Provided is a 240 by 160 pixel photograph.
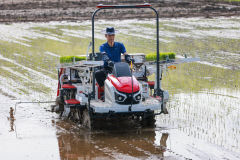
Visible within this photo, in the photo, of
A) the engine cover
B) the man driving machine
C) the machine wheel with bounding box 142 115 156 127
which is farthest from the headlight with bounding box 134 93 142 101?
the man driving machine

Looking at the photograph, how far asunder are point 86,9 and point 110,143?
26936 millimetres

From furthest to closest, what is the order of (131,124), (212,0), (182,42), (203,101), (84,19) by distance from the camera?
(212,0)
(84,19)
(182,42)
(203,101)
(131,124)

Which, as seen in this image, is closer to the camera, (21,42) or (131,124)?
(131,124)

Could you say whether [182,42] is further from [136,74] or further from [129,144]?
[129,144]

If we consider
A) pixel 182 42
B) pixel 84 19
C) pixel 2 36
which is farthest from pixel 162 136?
pixel 84 19

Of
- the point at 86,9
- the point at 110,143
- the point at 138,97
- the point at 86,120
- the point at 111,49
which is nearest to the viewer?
the point at 110,143

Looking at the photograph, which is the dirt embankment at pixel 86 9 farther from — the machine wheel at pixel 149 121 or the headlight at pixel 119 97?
the headlight at pixel 119 97

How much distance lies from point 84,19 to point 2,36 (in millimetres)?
7583

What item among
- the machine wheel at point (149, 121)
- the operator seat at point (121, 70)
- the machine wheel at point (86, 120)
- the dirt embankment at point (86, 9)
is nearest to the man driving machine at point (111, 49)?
the operator seat at point (121, 70)

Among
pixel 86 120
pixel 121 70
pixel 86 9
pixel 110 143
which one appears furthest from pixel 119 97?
pixel 86 9

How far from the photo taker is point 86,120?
11273 mm

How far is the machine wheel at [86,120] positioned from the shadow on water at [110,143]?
154 millimetres

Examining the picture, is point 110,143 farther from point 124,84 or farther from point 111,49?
point 111,49

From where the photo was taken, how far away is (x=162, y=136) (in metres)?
10.6
